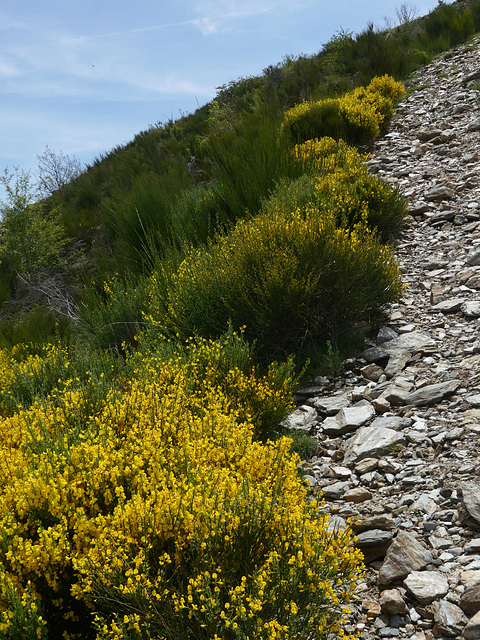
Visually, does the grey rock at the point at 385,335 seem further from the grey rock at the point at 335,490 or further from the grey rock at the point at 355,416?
the grey rock at the point at 335,490

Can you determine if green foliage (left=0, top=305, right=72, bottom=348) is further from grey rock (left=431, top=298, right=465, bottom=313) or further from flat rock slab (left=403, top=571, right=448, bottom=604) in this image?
flat rock slab (left=403, top=571, right=448, bottom=604)

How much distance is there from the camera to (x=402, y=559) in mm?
2402

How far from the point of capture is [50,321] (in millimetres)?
8359

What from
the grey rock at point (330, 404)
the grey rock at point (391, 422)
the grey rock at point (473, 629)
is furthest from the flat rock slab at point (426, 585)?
the grey rock at point (330, 404)

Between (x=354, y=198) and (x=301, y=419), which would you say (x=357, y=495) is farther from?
(x=354, y=198)

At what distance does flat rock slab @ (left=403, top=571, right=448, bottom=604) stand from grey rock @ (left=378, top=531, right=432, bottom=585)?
0.12 feet

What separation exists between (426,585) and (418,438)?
3.87ft

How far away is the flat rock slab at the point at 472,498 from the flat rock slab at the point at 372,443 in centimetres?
64

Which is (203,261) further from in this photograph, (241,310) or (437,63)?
(437,63)

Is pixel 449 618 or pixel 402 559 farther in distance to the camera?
pixel 402 559

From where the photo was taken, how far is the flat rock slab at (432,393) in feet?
12.1

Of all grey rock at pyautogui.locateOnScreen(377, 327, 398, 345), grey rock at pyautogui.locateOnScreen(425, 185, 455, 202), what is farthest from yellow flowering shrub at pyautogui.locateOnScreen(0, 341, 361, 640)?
grey rock at pyautogui.locateOnScreen(425, 185, 455, 202)

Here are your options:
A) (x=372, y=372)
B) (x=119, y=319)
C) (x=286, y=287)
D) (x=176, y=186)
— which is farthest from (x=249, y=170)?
(x=372, y=372)

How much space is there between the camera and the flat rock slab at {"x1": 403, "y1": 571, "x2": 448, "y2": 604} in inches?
87.4
